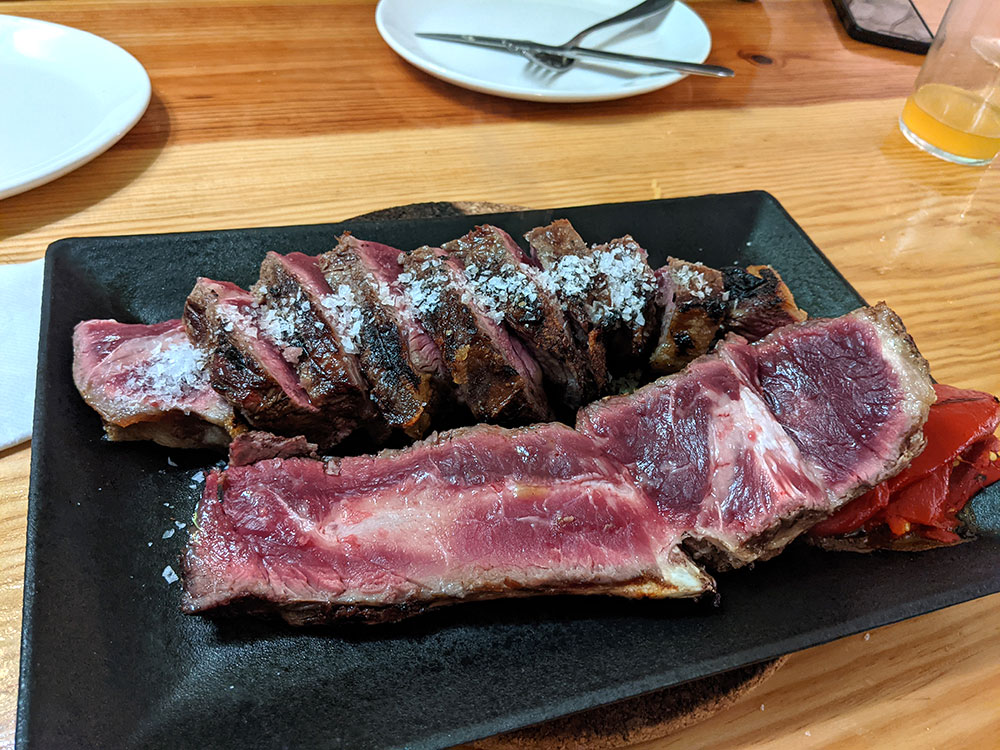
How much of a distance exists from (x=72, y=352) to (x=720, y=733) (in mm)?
2311

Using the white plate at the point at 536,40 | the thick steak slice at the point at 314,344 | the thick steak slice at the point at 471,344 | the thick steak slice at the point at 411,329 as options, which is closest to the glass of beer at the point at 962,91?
the white plate at the point at 536,40

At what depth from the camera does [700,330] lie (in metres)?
2.36

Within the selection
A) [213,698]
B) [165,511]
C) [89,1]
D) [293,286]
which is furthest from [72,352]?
[89,1]

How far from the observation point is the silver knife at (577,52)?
13.7 ft

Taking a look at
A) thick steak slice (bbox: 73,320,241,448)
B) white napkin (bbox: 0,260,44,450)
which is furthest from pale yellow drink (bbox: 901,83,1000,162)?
white napkin (bbox: 0,260,44,450)

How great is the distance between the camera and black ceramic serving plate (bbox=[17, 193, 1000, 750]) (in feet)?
5.42

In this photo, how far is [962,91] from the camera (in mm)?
4082

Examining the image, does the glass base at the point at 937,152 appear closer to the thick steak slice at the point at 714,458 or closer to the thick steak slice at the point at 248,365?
the thick steak slice at the point at 714,458

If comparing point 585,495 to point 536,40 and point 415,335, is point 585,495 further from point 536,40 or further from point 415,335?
point 536,40

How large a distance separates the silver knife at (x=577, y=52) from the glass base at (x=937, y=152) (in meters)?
1.21

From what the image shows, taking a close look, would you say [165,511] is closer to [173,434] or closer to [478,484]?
[173,434]

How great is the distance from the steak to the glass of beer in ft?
8.65

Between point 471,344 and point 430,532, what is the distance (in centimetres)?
57

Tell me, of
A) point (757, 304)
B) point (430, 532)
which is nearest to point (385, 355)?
point (430, 532)
